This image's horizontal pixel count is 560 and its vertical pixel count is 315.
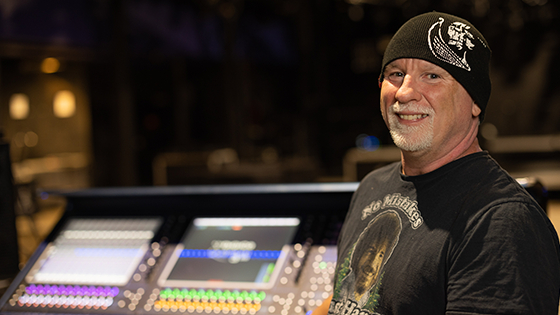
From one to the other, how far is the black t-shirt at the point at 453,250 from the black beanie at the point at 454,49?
162mm

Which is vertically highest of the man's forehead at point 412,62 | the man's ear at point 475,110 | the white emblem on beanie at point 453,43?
the white emblem on beanie at point 453,43

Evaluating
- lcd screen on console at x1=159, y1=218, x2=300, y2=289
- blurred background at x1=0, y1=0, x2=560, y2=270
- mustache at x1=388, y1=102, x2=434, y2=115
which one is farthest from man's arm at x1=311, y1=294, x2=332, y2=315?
blurred background at x1=0, y1=0, x2=560, y2=270

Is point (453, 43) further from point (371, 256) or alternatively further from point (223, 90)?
point (223, 90)

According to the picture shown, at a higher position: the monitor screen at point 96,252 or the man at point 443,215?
the man at point 443,215

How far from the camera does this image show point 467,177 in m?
1.04

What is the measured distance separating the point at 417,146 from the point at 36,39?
210 inches

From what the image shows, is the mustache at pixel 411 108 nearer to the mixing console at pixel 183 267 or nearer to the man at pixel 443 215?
the man at pixel 443 215

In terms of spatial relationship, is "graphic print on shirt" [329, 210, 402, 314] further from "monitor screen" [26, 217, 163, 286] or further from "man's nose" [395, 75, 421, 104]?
"monitor screen" [26, 217, 163, 286]

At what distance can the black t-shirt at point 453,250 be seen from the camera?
2.85ft

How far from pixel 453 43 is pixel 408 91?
136 millimetres

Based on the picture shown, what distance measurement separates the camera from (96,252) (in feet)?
5.90

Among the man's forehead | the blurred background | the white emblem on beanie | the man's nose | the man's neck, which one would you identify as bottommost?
the blurred background

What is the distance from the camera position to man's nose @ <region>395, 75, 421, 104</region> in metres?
1.10

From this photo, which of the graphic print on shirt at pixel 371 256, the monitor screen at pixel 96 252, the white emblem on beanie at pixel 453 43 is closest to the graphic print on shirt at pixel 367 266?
the graphic print on shirt at pixel 371 256
